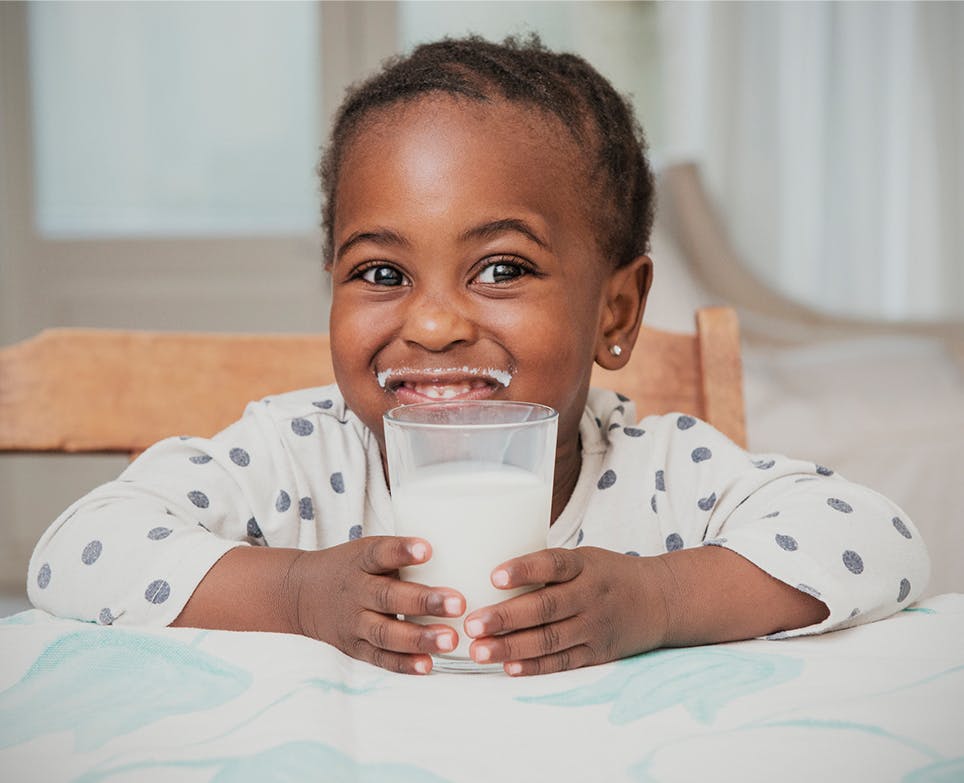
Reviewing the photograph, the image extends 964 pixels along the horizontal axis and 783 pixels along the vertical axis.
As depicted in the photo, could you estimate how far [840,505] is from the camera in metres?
0.89

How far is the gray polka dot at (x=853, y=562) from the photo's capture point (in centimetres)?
82

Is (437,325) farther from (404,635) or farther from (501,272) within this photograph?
(404,635)

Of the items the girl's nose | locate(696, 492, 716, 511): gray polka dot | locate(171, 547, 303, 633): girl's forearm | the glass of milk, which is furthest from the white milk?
locate(696, 492, 716, 511): gray polka dot

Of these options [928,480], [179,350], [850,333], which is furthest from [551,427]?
[850,333]

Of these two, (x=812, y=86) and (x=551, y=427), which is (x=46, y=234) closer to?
(x=812, y=86)

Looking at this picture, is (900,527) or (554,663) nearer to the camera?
(554,663)

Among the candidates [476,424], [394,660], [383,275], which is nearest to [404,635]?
[394,660]

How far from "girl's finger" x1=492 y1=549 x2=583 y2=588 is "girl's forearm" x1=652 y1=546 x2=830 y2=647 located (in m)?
0.09

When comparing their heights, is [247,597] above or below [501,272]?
below

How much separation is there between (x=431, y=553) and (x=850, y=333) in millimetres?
2264

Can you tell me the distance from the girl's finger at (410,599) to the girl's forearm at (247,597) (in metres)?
0.10

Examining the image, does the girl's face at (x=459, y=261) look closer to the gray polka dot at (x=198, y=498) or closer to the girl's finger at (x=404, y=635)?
the gray polka dot at (x=198, y=498)

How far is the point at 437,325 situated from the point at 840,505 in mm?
363

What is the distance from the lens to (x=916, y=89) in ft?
9.14
